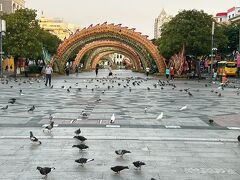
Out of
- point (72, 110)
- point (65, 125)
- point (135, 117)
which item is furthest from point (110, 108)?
point (65, 125)

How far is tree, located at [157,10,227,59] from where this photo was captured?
5162 cm

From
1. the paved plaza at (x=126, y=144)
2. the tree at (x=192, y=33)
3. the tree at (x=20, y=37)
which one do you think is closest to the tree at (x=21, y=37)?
the tree at (x=20, y=37)

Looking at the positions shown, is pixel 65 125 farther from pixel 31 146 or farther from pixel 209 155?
pixel 209 155

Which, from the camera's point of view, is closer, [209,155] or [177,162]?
[177,162]

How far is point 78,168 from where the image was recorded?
27.3 feet

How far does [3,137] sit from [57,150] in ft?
7.50

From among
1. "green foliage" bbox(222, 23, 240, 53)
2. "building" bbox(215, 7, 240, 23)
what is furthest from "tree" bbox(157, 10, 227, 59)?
"building" bbox(215, 7, 240, 23)

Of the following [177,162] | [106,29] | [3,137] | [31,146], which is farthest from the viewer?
[106,29]

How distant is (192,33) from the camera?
51344 millimetres

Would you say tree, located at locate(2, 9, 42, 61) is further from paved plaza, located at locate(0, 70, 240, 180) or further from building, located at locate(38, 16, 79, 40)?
building, located at locate(38, 16, 79, 40)

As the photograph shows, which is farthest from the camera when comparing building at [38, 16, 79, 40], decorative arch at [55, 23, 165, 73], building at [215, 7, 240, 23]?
building at [38, 16, 79, 40]

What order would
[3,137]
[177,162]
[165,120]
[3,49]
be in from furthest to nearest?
[3,49]
[165,120]
[3,137]
[177,162]

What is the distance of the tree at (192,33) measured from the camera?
51.6 meters

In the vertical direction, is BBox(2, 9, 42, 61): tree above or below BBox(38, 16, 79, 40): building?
below
